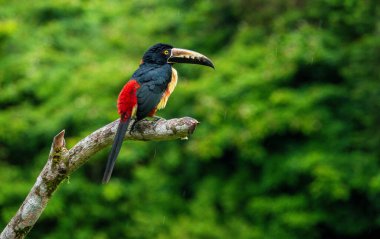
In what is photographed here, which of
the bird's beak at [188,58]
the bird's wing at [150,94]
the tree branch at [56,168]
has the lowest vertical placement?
the tree branch at [56,168]

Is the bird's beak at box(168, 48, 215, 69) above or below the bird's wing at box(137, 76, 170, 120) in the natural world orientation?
above

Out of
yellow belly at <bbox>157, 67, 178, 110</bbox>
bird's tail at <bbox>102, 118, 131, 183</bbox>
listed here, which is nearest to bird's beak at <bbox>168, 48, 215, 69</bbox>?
yellow belly at <bbox>157, 67, 178, 110</bbox>

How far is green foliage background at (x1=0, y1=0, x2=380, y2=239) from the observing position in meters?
9.12

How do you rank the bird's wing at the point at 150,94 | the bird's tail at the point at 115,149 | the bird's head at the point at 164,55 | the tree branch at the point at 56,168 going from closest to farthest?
the tree branch at the point at 56,168, the bird's tail at the point at 115,149, the bird's wing at the point at 150,94, the bird's head at the point at 164,55

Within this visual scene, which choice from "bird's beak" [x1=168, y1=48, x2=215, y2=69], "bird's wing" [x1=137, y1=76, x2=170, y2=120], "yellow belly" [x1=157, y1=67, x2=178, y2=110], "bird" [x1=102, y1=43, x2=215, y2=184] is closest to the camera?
"bird" [x1=102, y1=43, x2=215, y2=184]

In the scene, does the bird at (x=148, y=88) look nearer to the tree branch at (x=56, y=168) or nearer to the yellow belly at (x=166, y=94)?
the yellow belly at (x=166, y=94)

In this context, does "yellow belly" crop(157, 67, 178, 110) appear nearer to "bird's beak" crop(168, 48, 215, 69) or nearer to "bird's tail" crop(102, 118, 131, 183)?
"bird's beak" crop(168, 48, 215, 69)

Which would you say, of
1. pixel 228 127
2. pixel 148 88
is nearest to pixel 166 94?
pixel 148 88

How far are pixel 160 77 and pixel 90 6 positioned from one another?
7864mm

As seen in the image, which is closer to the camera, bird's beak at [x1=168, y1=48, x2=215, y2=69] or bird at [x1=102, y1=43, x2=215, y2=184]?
bird at [x1=102, y1=43, x2=215, y2=184]

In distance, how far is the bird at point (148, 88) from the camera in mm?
4154

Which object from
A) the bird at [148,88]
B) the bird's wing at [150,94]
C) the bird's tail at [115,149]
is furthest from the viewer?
the bird's wing at [150,94]

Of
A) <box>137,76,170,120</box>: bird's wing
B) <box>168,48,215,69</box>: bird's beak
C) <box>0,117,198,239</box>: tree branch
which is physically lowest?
<box>0,117,198,239</box>: tree branch

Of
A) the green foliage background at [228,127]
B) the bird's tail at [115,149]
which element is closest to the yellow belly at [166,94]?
the bird's tail at [115,149]
